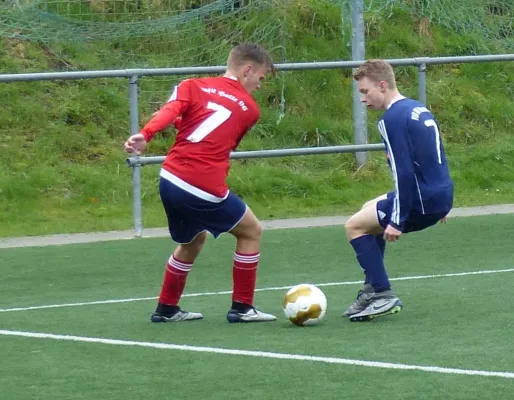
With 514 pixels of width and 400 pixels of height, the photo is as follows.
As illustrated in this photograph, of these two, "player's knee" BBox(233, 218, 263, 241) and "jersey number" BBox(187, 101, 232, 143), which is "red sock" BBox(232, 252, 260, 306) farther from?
"jersey number" BBox(187, 101, 232, 143)

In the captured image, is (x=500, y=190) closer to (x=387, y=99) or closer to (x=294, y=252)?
(x=294, y=252)

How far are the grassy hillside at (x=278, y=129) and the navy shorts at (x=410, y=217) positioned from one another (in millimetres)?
5473

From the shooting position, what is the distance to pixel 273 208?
13844 millimetres

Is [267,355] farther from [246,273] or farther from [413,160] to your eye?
[413,160]

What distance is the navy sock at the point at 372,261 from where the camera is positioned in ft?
24.9

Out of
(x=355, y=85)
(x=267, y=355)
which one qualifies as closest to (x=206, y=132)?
(x=267, y=355)

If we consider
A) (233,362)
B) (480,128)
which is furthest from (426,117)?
(480,128)

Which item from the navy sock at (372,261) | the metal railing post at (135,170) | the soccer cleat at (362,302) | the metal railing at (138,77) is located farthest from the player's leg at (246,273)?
the metal railing post at (135,170)

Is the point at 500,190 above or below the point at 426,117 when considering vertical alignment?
below

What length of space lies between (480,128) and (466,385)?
37.8 ft

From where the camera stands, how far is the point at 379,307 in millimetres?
7457

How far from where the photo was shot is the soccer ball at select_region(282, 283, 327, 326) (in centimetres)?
736

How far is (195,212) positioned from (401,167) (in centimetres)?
118

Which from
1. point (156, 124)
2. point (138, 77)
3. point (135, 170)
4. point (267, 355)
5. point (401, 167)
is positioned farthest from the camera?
point (138, 77)
